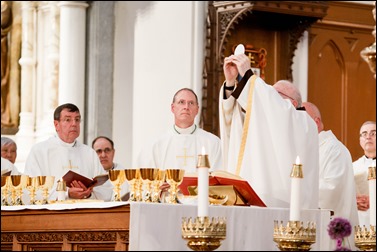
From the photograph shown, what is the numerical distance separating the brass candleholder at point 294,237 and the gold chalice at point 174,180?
77 cm

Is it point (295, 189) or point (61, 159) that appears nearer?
point (295, 189)

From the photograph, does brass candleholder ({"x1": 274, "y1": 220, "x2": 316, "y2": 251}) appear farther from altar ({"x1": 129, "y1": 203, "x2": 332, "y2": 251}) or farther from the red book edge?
the red book edge

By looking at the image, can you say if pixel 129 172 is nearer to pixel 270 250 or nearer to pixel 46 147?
pixel 270 250

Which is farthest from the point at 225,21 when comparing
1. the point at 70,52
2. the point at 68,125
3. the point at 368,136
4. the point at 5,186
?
the point at 5,186

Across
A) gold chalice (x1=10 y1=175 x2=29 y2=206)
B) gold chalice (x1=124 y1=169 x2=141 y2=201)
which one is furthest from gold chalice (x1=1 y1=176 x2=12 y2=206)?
gold chalice (x1=124 y1=169 x2=141 y2=201)

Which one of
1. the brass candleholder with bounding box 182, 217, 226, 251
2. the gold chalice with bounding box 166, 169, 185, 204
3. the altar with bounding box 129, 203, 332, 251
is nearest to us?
the brass candleholder with bounding box 182, 217, 226, 251

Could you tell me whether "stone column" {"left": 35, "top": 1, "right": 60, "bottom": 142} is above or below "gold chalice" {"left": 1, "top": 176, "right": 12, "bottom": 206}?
above

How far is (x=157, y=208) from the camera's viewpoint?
16.9ft

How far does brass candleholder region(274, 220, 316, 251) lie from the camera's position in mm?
4879

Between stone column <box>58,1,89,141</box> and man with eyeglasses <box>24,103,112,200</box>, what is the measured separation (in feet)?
8.88

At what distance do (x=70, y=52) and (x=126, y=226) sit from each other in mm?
7470

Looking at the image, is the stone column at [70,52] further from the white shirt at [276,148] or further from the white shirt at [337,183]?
the white shirt at [276,148]

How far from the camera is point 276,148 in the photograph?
20.3ft

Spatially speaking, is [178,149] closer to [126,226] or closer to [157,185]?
[157,185]
